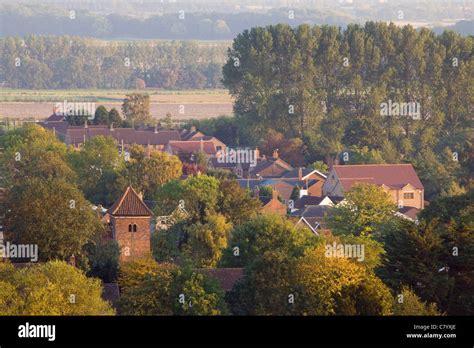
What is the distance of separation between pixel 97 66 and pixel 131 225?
12029 cm

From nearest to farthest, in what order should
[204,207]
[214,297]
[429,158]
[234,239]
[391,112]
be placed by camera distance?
[214,297] → [234,239] → [204,207] → [429,158] → [391,112]

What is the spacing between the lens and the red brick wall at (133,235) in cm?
3634

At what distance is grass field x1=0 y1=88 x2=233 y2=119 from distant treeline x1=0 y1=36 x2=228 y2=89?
2211 mm

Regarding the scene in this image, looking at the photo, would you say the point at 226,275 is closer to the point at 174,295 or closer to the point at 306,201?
the point at 174,295

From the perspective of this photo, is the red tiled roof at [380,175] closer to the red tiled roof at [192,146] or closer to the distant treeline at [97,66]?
the red tiled roof at [192,146]

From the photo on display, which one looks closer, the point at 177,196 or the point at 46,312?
the point at 46,312

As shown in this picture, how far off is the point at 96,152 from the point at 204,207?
1644 centimetres

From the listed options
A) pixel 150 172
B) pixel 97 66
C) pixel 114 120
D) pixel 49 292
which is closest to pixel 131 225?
pixel 150 172

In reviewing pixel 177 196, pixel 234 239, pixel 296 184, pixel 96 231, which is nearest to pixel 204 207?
pixel 177 196

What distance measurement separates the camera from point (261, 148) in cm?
7362

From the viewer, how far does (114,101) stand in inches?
5007

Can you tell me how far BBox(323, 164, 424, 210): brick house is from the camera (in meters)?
55.0

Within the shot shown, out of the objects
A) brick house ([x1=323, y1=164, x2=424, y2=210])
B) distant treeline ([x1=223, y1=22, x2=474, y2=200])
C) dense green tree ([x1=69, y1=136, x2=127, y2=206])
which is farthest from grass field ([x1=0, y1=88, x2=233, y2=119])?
brick house ([x1=323, y1=164, x2=424, y2=210])

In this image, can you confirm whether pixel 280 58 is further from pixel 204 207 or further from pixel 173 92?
pixel 173 92
